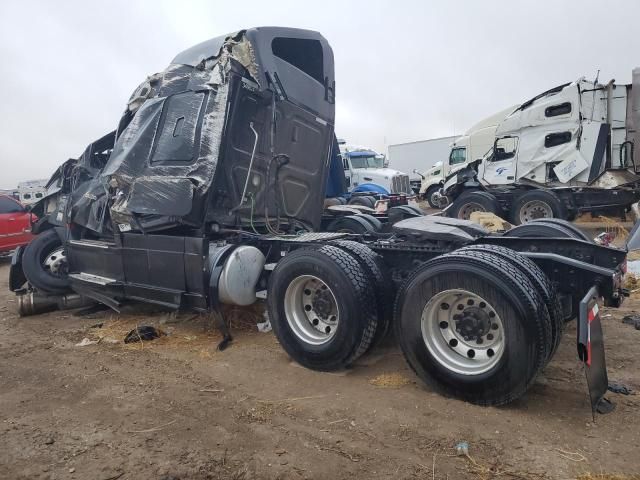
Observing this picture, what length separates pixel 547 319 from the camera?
2895mm

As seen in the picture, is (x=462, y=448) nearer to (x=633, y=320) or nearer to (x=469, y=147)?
(x=633, y=320)

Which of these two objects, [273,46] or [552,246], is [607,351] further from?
[273,46]

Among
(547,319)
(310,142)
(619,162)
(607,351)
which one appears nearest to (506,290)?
(547,319)

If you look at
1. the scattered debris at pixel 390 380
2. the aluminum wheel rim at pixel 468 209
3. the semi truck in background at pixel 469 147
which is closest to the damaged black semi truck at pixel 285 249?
the scattered debris at pixel 390 380

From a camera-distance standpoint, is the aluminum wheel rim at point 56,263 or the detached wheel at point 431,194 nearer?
the aluminum wheel rim at point 56,263

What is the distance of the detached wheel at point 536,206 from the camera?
12045 mm

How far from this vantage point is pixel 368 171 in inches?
749

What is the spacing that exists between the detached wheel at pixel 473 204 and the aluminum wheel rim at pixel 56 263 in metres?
9.79

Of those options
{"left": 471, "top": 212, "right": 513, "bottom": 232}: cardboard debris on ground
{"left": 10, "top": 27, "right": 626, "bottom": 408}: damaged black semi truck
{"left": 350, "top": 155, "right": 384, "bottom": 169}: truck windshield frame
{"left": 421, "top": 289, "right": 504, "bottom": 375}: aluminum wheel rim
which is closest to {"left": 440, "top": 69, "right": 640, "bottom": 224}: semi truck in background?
{"left": 471, "top": 212, "right": 513, "bottom": 232}: cardboard debris on ground

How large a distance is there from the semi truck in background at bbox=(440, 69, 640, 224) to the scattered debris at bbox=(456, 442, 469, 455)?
1062 centimetres

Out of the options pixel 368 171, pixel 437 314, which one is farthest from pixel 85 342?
pixel 368 171

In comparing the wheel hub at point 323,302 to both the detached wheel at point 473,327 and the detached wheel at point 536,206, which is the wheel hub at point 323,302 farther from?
the detached wheel at point 536,206

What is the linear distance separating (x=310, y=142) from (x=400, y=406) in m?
3.60

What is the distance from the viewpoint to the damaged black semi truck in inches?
121
